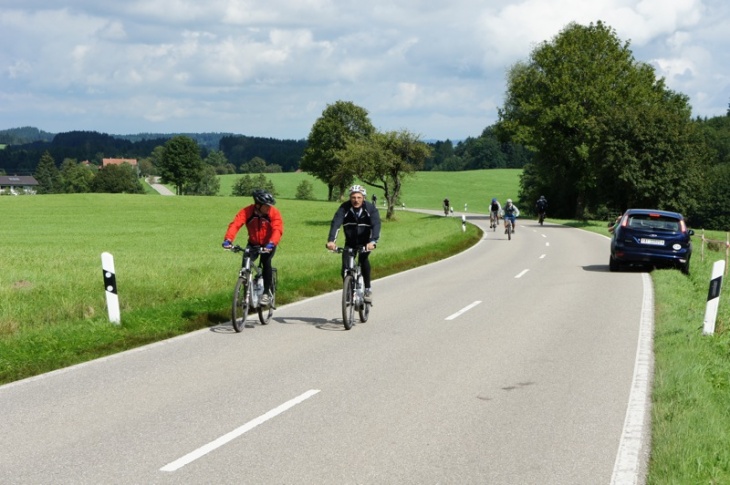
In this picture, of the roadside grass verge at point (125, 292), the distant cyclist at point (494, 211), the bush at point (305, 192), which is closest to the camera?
the roadside grass verge at point (125, 292)

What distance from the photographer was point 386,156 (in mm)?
55906

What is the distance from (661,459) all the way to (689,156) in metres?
50.9

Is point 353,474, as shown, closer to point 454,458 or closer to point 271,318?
point 454,458

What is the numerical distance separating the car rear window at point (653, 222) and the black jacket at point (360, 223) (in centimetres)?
1059

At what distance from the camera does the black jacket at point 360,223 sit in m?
11.0

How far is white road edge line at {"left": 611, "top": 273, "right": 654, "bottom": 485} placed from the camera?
4.91 meters

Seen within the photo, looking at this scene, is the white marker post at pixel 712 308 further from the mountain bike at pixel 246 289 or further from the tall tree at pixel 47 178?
the tall tree at pixel 47 178

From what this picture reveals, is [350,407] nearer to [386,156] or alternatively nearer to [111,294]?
[111,294]

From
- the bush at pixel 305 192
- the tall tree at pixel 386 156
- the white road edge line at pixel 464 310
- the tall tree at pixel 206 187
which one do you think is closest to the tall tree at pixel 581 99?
the tall tree at pixel 386 156

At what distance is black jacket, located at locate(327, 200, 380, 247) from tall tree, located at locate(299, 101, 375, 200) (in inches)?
3147

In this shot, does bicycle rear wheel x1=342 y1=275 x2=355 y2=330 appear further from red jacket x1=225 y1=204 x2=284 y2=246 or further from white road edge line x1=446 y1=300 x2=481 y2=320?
white road edge line x1=446 y1=300 x2=481 y2=320

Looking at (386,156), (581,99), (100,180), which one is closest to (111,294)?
(386,156)

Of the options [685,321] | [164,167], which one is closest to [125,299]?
[685,321]

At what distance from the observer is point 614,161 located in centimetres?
5153
